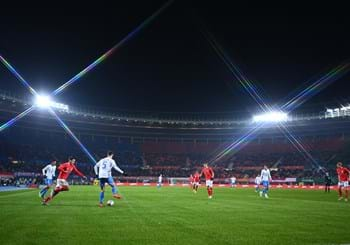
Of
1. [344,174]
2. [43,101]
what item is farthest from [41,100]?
[344,174]

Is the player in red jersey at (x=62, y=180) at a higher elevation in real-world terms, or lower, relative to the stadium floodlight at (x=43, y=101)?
Answer: lower

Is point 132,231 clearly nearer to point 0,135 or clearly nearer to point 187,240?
point 187,240

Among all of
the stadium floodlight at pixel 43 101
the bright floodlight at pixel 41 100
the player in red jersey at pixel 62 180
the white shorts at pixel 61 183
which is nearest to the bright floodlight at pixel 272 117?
the stadium floodlight at pixel 43 101

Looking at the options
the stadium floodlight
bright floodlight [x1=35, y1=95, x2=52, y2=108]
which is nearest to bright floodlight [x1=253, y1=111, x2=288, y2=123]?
the stadium floodlight

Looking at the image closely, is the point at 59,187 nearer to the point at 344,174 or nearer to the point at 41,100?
the point at 344,174

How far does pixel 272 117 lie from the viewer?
275 feet

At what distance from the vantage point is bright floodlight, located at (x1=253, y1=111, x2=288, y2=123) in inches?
3265

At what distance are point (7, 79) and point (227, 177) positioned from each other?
45.7m

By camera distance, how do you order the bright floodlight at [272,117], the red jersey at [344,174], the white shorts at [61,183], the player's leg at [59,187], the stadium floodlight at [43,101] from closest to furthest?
the player's leg at [59,187]
the white shorts at [61,183]
the red jersey at [344,174]
the stadium floodlight at [43,101]
the bright floodlight at [272,117]

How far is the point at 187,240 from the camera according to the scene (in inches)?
356

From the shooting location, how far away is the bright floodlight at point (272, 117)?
8294 centimetres

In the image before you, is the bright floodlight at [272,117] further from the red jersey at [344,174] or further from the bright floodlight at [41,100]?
the red jersey at [344,174]

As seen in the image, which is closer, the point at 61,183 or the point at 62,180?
the point at 61,183

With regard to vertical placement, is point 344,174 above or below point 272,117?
below
